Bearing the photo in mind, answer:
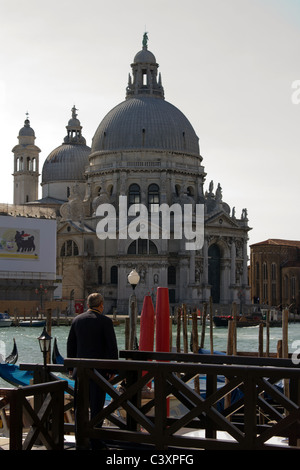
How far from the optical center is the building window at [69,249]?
5944 cm

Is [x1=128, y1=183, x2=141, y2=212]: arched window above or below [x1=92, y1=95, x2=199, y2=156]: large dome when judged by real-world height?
below

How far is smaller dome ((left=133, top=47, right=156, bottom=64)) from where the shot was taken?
64312mm

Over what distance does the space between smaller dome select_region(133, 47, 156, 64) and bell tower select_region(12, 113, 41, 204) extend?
34.8 ft

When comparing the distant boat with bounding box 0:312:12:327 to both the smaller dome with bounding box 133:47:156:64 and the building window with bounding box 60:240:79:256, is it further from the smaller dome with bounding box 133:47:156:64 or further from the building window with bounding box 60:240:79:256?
the smaller dome with bounding box 133:47:156:64

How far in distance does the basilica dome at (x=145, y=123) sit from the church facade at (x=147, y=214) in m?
0.07

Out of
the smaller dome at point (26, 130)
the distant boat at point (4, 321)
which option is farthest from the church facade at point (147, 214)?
the distant boat at point (4, 321)

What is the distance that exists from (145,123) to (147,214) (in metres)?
6.88

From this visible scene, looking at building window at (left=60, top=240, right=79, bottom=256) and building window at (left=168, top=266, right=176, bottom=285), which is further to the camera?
building window at (left=60, top=240, right=79, bottom=256)

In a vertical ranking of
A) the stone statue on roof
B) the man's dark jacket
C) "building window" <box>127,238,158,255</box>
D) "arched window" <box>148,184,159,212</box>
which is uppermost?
the stone statue on roof

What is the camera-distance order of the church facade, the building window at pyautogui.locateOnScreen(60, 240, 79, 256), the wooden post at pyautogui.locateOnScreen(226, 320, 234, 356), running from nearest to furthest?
1. the wooden post at pyautogui.locateOnScreen(226, 320, 234, 356)
2. the church facade
3. the building window at pyautogui.locateOnScreen(60, 240, 79, 256)

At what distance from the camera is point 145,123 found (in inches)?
2421

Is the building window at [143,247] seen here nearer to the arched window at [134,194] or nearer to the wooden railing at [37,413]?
the arched window at [134,194]

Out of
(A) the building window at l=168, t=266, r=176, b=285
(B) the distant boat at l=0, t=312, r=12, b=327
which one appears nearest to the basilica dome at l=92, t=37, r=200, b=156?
(A) the building window at l=168, t=266, r=176, b=285

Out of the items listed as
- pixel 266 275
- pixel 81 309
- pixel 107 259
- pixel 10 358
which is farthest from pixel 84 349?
pixel 266 275
